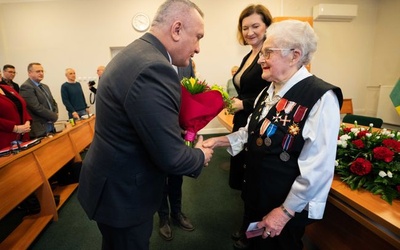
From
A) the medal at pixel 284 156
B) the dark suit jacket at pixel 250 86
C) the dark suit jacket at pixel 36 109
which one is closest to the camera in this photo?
the medal at pixel 284 156

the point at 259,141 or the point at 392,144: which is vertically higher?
the point at 259,141

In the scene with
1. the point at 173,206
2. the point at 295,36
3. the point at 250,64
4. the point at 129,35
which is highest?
the point at 129,35

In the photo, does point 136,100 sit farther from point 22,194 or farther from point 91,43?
→ point 91,43

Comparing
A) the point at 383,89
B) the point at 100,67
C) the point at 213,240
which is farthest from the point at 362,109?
the point at 100,67

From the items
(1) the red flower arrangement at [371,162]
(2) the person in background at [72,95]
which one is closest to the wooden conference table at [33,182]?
(2) the person in background at [72,95]

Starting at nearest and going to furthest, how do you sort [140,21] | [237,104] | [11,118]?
[237,104] → [11,118] → [140,21]

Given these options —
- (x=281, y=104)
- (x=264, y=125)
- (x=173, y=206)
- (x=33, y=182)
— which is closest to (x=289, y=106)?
(x=281, y=104)

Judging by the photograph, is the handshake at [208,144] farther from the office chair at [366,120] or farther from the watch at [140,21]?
the watch at [140,21]

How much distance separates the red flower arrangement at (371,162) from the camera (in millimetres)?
1103

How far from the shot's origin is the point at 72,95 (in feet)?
15.7

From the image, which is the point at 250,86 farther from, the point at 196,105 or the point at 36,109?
the point at 36,109

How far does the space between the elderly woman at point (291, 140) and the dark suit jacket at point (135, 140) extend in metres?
A: 0.34

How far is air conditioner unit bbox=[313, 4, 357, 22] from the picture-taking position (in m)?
5.20

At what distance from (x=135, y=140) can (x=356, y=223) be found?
1.37 metres
